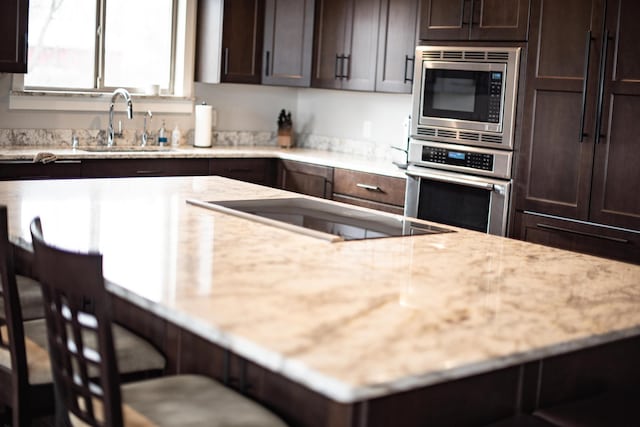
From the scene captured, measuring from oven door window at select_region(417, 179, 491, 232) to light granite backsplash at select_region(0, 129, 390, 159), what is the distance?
112 centimetres

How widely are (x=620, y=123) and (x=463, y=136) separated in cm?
92

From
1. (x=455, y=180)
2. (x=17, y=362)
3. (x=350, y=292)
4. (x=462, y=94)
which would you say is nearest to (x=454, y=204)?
(x=455, y=180)

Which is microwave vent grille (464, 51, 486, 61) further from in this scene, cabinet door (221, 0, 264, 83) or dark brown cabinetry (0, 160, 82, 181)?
dark brown cabinetry (0, 160, 82, 181)

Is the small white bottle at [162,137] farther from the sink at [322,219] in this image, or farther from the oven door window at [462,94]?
the sink at [322,219]

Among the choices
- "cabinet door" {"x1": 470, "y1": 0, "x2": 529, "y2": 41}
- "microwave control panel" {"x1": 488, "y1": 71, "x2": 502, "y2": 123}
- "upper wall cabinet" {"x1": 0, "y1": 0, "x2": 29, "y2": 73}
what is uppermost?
"cabinet door" {"x1": 470, "y1": 0, "x2": 529, "y2": 41}

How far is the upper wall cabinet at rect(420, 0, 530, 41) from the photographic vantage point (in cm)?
446

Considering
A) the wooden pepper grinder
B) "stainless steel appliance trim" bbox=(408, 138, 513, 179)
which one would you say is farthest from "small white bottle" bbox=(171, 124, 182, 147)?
"stainless steel appliance trim" bbox=(408, 138, 513, 179)

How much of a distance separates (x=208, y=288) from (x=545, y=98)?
8.99 feet

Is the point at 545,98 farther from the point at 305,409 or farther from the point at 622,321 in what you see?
the point at 305,409

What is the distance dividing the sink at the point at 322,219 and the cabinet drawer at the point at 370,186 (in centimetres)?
163

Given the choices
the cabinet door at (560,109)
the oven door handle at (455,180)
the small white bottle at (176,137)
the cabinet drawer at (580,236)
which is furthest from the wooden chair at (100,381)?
the small white bottle at (176,137)

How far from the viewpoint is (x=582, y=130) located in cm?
417

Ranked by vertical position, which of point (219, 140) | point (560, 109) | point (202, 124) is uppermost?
point (560, 109)

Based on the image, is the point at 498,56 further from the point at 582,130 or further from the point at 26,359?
the point at 26,359
